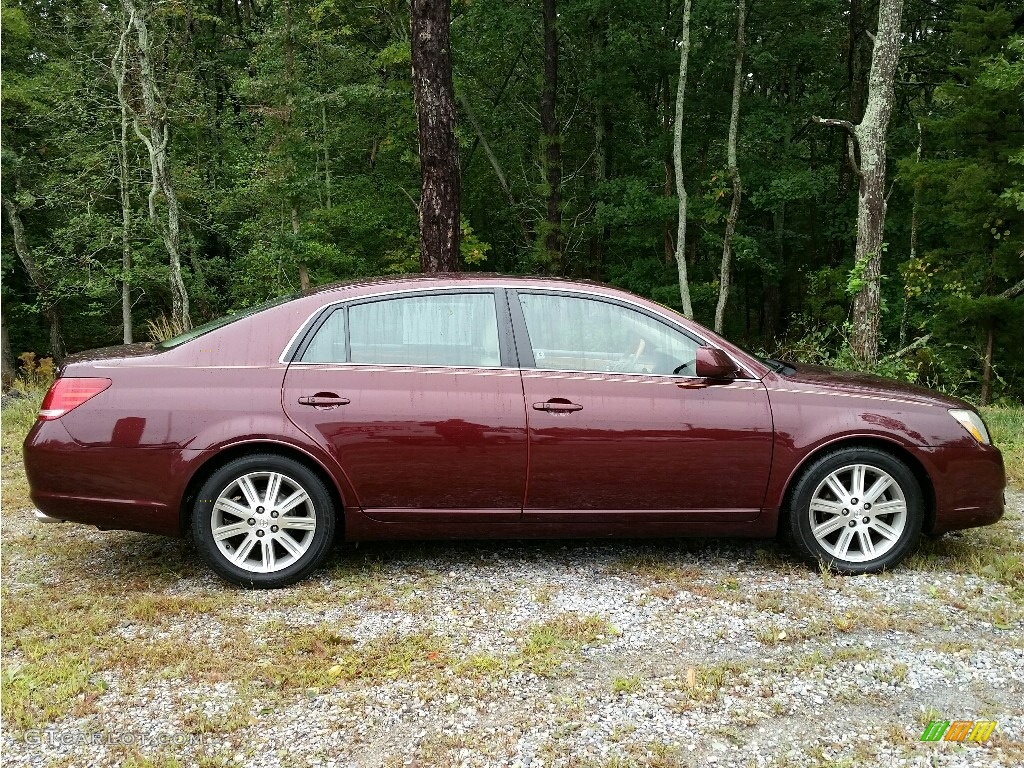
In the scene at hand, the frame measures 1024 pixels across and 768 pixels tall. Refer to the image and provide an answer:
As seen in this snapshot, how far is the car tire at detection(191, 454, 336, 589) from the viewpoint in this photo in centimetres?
402

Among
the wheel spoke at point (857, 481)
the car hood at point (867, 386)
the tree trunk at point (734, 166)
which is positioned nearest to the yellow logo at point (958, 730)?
the wheel spoke at point (857, 481)

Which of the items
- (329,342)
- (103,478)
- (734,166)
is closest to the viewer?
(103,478)

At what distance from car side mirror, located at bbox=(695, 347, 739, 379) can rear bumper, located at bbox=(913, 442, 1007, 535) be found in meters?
1.14

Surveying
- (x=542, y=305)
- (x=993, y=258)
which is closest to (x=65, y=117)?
(x=542, y=305)

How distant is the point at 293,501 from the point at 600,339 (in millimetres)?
1901

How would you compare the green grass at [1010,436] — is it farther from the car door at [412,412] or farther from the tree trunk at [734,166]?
the tree trunk at [734,166]

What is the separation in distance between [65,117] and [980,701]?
23654 millimetres

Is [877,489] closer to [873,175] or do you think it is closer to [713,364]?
[713,364]

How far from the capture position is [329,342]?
4188mm

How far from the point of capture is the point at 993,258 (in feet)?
52.4

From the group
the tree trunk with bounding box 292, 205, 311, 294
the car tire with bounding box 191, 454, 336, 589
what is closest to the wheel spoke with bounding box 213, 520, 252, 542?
the car tire with bounding box 191, 454, 336, 589

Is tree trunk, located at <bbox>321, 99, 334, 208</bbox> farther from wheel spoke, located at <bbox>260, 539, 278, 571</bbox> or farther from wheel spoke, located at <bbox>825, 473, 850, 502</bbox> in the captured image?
wheel spoke, located at <bbox>825, 473, 850, 502</bbox>

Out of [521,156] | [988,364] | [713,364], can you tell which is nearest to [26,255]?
[521,156]

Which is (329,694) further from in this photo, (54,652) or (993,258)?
(993,258)
